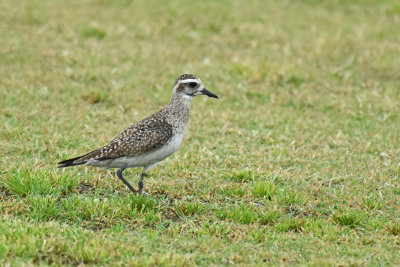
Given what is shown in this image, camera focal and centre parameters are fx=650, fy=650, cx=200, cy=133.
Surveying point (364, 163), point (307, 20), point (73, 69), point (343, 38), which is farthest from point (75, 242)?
point (307, 20)

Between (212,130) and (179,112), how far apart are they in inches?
130

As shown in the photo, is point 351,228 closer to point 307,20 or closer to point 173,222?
point 173,222

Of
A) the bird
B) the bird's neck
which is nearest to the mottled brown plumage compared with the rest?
the bird

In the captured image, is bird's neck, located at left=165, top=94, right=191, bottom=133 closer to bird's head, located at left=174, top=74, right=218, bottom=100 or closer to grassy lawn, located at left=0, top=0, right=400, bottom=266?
bird's head, located at left=174, top=74, right=218, bottom=100

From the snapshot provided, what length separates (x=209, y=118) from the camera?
1288 cm

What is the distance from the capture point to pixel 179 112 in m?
8.98

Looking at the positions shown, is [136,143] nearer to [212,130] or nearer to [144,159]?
[144,159]

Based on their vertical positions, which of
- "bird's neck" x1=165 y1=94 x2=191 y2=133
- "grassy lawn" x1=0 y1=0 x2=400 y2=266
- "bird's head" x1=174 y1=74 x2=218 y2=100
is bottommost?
"grassy lawn" x1=0 y1=0 x2=400 y2=266

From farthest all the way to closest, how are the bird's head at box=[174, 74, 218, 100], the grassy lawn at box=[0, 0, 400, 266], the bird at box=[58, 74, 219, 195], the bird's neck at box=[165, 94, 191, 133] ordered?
the bird's head at box=[174, 74, 218, 100]
the bird's neck at box=[165, 94, 191, 133]
the bird at box=[58, 74, 219, 195]
the grassy lawn at box=[0, 0, 400, 266]

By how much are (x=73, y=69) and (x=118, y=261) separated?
8.95 meters


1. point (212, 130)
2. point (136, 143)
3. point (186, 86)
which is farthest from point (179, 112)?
point (212, 130)

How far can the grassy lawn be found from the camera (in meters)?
7.48

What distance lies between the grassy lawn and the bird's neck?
0.91 meters

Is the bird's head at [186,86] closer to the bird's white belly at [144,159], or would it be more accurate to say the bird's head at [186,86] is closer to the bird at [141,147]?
the bird at [141,147]
